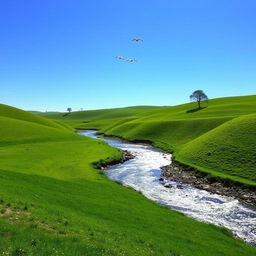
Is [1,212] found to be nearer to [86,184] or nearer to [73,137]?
[86,184]

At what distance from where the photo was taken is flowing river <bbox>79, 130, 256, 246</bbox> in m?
24.0

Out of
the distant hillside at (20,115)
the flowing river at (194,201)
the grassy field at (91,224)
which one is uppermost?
the distant hillside at (20,115)

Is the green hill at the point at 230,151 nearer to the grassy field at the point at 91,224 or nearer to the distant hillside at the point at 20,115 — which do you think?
the grassy field at the point at 91,224

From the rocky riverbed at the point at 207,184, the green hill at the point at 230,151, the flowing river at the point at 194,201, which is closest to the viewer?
the flowing river at the point at 194,201

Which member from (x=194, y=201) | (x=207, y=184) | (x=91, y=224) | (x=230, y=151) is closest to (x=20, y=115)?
(x=230, y=151)

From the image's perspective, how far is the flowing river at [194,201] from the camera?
23997 mm

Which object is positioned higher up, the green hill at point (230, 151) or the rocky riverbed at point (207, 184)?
the green hill at point (230, 151)

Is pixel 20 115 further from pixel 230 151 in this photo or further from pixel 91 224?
pixel 91 224

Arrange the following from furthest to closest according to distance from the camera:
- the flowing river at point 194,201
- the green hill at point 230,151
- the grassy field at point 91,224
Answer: the green hill at point 230,151 < the flowing river at point 194,201 < the grassy field at point 91,224

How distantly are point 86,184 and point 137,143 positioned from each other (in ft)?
192

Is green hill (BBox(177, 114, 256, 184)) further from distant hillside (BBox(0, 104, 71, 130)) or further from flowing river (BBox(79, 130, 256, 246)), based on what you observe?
distant hillside (BBox(0, 104, 71, 130))

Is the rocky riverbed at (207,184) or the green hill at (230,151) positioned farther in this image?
the green hill at (230,151)

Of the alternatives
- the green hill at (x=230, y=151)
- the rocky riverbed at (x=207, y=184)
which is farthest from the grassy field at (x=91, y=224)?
the green hill at (x=230, y=151)

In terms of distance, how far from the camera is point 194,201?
99.7 ft
